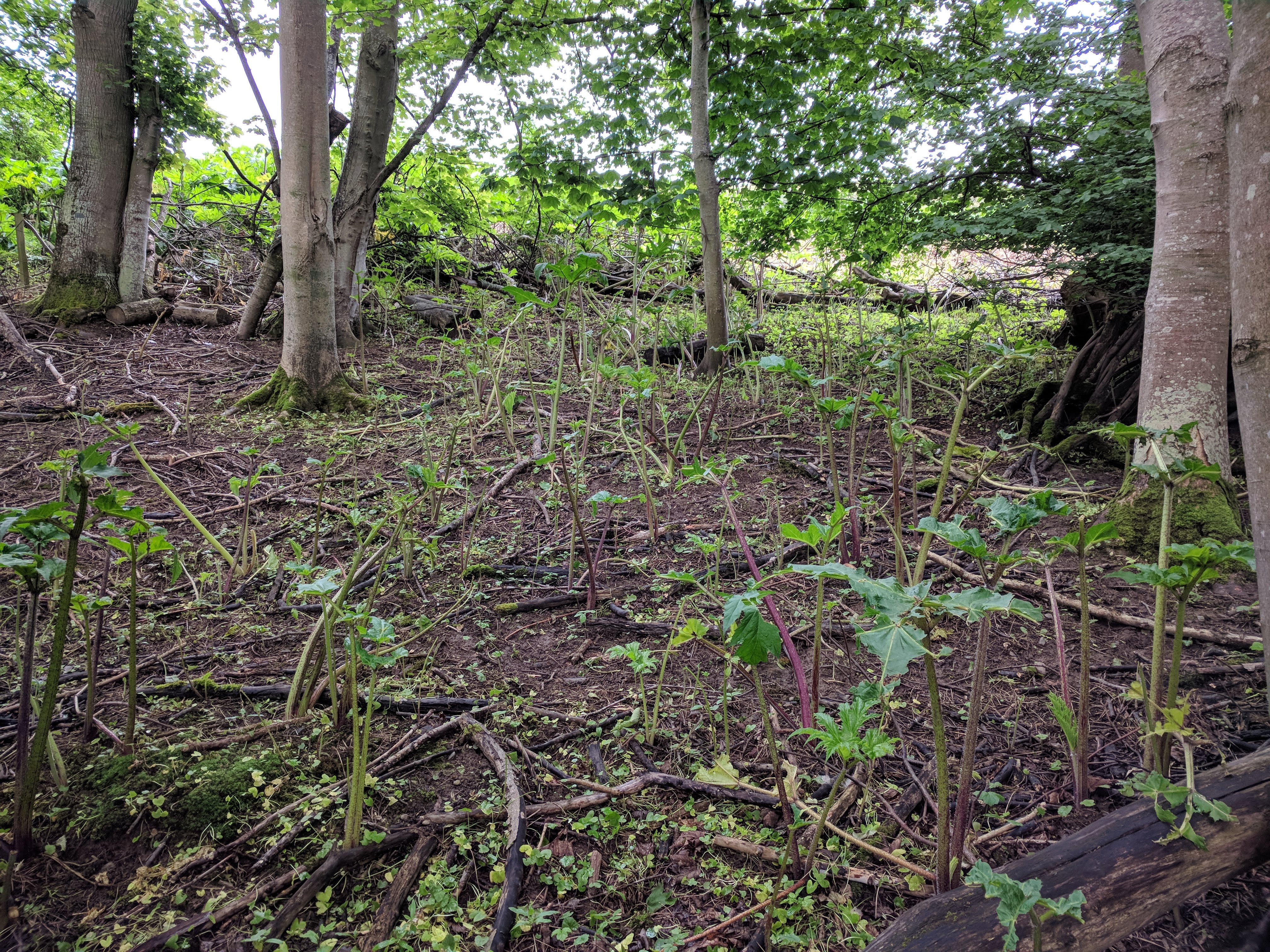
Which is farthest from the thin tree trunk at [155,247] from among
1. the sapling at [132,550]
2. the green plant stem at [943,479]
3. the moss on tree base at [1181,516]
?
the moss on tree base at [1181,516]

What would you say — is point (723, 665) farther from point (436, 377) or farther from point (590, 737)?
point (436, 377)

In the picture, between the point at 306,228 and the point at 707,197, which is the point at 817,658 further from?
the point at 306,228

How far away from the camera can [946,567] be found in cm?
281

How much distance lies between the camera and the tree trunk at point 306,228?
468 centimetres

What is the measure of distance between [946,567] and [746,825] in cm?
176

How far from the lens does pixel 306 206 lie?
483 cm

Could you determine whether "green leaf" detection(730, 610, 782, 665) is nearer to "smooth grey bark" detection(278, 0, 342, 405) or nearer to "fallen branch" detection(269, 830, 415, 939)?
"fallen branch" detection(269, 830, 415, 939)

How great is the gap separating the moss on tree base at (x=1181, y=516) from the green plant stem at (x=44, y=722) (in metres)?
3.72

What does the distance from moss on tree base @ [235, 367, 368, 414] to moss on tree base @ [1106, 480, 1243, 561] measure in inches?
209

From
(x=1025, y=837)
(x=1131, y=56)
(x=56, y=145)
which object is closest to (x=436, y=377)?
(x=1025, y=837)

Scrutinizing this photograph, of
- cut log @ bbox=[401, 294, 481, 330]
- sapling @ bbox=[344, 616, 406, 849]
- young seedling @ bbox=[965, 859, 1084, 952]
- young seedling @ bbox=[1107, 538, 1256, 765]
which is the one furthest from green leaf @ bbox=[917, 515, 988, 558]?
cut log @ bbox=[401, 294, 481, 330]

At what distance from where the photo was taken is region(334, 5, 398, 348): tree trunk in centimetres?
604

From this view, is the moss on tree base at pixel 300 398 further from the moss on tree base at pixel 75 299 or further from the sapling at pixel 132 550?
the sapling at pixel 132 550

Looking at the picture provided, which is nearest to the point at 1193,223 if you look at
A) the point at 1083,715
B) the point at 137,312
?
the point at 1083,715
